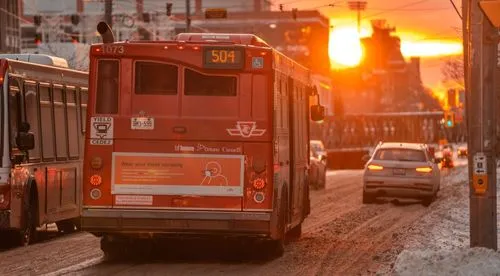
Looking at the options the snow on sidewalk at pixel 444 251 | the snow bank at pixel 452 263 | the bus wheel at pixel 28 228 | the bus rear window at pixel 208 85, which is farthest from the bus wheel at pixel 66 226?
the snow bank at pixel 452 263

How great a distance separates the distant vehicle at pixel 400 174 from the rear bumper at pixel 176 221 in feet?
57.7

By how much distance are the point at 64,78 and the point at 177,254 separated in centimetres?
584

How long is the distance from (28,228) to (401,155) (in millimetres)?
15756

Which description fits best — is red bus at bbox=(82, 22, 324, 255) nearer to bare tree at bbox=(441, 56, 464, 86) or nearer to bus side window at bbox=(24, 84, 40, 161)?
bus side window at bbox=(24, 84, 40, 161)

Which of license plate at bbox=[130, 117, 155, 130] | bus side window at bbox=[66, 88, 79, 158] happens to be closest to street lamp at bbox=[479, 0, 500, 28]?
license plate at bbox=[130, 117, 155, 130]

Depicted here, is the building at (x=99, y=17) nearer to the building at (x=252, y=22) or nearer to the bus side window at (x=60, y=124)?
the building at (x=252, y=22)

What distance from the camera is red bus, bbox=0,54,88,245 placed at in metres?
19.0

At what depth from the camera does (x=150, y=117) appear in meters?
16.1

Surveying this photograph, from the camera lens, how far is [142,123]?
1608cm

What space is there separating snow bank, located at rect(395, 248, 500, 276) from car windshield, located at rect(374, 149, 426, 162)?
17.4 meters

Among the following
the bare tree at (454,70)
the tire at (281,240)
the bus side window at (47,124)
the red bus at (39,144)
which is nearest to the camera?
the tire at (281,240)

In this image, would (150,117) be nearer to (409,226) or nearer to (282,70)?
(282,70)

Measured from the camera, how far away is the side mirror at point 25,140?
18.6 meters

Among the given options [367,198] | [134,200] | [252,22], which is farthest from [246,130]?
[252,22]
